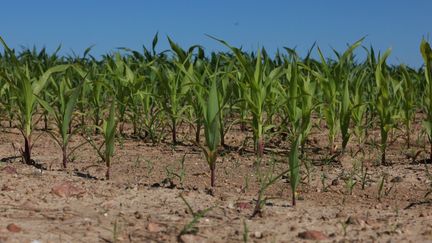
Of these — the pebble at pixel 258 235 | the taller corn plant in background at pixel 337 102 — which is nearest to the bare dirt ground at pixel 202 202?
the pebble at pixel 258 235

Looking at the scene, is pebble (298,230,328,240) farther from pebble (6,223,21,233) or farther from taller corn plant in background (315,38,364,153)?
taller corn plant in background (315,38,364,153)

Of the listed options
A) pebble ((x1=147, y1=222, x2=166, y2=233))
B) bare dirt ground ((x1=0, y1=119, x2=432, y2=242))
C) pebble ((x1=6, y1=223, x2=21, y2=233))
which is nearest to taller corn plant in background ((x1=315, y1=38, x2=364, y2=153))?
bare dirt ground ((x1=0, y1=119, x2=432, y2=242))

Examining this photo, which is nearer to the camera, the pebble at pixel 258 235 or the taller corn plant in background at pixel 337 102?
the pebble at pixel 258 235

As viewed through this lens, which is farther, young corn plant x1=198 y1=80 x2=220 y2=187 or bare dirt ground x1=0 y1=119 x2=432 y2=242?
young corn plant x1=198 y1=80 x2=220 y2=187

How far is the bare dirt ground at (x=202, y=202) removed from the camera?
79.8 inches

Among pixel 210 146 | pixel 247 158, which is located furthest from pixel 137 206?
pixel 247 158

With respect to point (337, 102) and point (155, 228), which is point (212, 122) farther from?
point (337, 102)

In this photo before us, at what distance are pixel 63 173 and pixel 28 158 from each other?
0.31m

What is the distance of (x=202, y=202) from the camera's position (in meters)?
2.41

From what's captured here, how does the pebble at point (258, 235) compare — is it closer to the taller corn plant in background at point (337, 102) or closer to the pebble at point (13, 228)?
the pebble at point (13, 228)

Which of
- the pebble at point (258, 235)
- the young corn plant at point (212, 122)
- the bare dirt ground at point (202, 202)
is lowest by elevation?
the pebble at point (258, 235)

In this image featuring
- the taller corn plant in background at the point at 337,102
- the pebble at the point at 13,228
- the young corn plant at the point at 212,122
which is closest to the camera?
the pebble at the point at 13,228

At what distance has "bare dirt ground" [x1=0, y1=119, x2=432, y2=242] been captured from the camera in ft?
6.65

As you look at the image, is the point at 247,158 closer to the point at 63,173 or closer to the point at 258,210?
the point at 63,173
